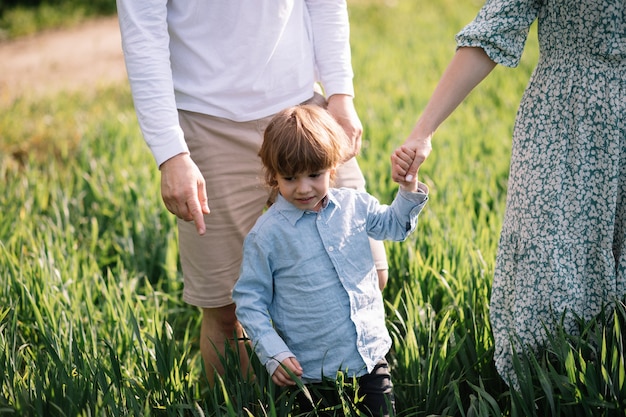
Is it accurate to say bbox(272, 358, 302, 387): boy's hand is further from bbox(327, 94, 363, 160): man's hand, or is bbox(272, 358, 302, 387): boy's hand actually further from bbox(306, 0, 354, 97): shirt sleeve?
bbox(306, 0, 354, 97): shirt sleeve

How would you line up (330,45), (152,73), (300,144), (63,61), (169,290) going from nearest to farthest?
(300,144), (152,73), (330,45), (169,290), (63,61)

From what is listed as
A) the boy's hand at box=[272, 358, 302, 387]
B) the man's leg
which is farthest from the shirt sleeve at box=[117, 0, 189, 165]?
the boy's hand at box=[272, 358, 302, 387]

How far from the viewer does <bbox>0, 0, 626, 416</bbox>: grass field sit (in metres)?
1.78

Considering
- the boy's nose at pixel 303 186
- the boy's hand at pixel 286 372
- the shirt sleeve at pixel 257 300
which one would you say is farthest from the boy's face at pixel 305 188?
the boy's hand at pixel 286 372

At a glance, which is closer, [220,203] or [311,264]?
[311,264]

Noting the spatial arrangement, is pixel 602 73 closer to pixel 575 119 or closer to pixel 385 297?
pixel 575 119

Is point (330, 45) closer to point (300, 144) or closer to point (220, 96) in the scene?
point (220, 96)

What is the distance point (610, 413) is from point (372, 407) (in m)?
0.52

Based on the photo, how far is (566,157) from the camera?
1.76 metres

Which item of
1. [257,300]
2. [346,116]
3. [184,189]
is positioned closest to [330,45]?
[346,116]

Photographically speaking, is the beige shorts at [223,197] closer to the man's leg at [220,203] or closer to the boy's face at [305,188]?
the man's leg at [220,203]

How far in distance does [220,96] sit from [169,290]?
1183 mm

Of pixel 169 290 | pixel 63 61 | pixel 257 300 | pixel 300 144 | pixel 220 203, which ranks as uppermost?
pixel 63 61

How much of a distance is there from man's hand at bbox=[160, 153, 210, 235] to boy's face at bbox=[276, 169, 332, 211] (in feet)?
0.60
